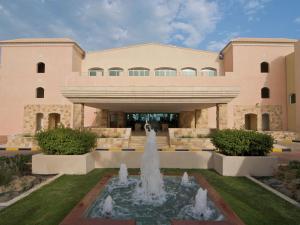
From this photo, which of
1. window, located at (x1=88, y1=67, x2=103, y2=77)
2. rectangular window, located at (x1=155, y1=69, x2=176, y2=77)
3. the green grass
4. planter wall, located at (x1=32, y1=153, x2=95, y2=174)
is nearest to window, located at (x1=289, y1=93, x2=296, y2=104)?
rectangular window, located at (x1=155, y1=69, x2=176, y2=77)

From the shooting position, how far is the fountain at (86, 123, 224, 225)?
4.77 m

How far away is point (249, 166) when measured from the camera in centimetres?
867

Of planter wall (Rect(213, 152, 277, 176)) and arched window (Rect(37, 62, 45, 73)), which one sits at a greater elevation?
arched window (Rect(37, 62, 45, 73))

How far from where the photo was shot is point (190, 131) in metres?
17.8

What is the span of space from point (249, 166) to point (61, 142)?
7.91 m

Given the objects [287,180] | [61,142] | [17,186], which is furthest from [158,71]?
[17,186]

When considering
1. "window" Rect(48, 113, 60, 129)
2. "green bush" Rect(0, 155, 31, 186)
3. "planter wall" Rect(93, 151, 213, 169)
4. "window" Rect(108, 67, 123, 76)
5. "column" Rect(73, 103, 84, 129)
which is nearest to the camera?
"green bush" Rect(0, 155, 31, 186)

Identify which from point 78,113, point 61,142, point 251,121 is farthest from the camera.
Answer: point 251,121

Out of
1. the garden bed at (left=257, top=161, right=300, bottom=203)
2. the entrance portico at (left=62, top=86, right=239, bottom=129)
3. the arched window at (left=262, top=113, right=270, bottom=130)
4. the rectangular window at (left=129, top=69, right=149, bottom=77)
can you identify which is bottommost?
the garden bed at (left=257, top=161, right=300, bottom=203)

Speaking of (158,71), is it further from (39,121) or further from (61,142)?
(61,142)

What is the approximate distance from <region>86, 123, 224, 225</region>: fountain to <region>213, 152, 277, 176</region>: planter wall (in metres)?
1.93

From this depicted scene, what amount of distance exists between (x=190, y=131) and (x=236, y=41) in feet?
47.3

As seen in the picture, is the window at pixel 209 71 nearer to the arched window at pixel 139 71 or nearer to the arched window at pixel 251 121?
the arched window at pixel 251 121

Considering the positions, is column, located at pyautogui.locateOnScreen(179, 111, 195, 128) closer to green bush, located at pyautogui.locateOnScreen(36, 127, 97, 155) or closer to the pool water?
green bush, located at pyautogui.locateOnScreen(36, 127, 97, 155)
